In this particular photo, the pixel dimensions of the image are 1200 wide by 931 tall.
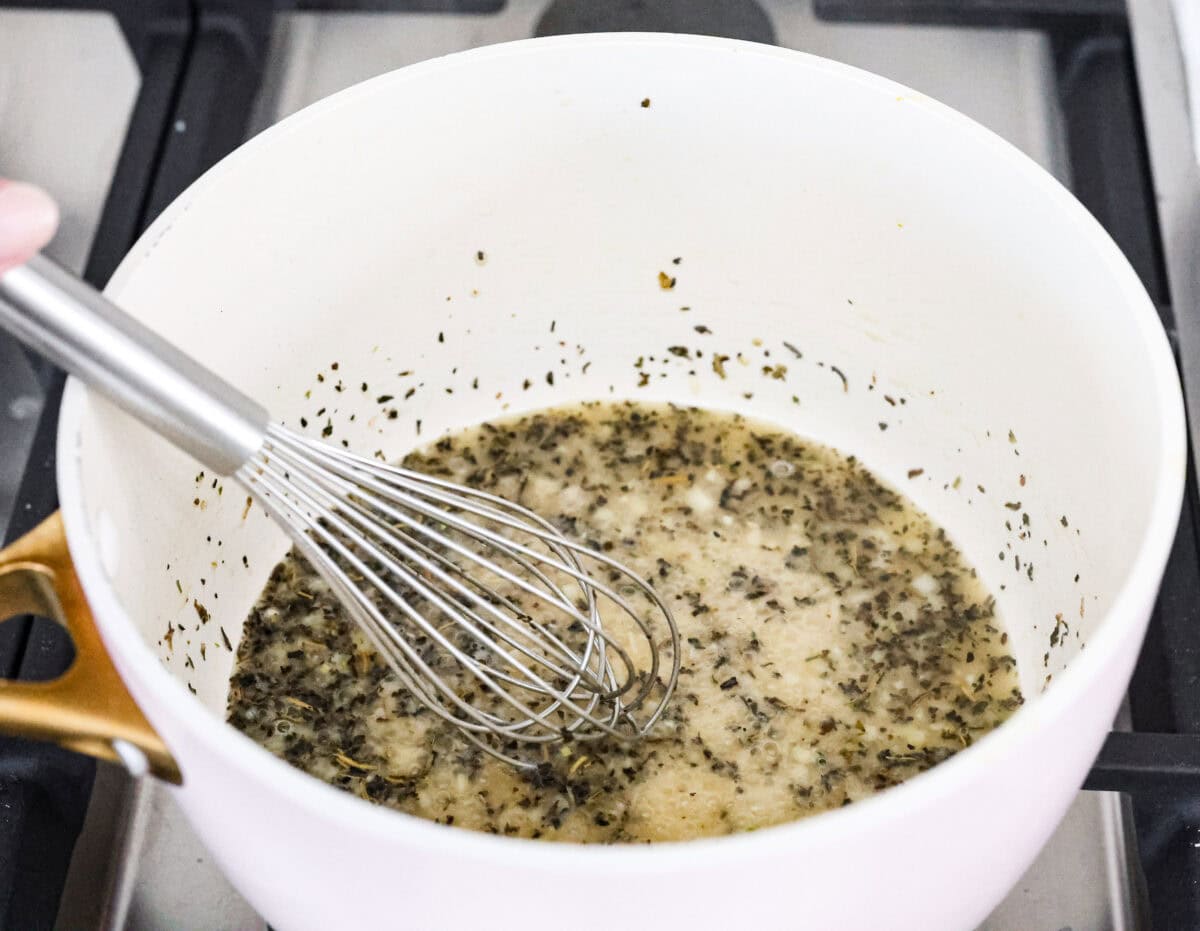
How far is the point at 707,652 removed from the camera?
791 millimetres

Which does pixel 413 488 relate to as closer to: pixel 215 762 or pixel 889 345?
pixel 215 762

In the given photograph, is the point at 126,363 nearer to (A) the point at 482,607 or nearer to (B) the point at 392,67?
(A) the point at 482,607

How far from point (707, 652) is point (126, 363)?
1.29ft

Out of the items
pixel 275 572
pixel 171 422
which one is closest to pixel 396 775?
pixel 275 572

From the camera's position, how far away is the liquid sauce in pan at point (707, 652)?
2.38ft

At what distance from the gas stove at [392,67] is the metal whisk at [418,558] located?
0.16 metres

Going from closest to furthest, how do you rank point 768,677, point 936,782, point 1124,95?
point 936,782
point 768,677
point 1124,95

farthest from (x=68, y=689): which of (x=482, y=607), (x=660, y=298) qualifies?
(x=660, y=298)

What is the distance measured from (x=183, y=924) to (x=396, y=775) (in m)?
0.13

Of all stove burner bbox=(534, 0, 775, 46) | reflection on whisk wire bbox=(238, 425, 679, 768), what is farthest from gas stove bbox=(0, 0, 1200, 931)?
reflection on whisk wire bbox=(238, 425, 679, 768)

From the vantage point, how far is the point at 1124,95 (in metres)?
0.96

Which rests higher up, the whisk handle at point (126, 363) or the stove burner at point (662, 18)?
the stove burner at point (662, 18)

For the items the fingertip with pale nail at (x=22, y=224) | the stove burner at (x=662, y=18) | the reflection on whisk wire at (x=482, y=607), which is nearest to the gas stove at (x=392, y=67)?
the stove burner at (x=662, y=18)

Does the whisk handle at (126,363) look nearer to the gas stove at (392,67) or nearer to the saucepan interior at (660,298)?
the saucepan interior at (660,298)
